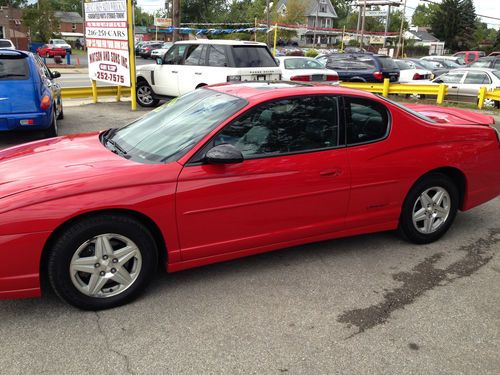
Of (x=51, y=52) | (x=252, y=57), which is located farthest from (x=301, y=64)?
(x=51, y=52)

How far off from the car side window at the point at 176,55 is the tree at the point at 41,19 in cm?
3853

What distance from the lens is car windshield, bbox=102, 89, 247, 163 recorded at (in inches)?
139

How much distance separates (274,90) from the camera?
3943 millimetres

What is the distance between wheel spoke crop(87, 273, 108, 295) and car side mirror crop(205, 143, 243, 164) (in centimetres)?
108

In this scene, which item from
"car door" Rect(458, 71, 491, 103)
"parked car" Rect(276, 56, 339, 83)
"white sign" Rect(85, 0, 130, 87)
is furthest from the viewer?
"car door" Rect(458, 71, 491, 103)

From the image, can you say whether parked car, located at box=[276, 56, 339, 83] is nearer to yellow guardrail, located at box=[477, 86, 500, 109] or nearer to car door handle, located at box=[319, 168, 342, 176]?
yellow guardrail, located at box=[477, 86, 500, 109]

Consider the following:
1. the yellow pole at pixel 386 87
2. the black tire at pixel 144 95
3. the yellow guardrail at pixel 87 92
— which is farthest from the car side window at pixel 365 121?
the yellow pole at pixel 386 87

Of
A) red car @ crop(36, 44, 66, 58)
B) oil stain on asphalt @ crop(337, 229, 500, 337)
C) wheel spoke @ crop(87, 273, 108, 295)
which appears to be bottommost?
oil stain on asphalt @ crop(337, 229, 500, 337)

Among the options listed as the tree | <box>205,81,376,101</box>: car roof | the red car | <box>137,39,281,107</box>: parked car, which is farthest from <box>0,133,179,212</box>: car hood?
the tree

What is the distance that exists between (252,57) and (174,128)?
765 cm

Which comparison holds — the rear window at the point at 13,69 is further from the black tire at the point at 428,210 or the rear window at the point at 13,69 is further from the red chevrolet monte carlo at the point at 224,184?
the black tire at the point at 428,210

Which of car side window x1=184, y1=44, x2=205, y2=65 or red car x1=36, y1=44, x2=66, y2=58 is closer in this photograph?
car side window x1=184, y1=44, x2=205, y2=65

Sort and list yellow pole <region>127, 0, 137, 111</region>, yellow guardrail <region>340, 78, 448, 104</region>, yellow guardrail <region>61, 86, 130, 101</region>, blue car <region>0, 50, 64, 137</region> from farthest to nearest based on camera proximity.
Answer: yellow guardrail <region>340, 78, 448, 104</region>, yellow guardrail <region>61, 86, 130, 101</region>, yellow pole <region>127, 0, 137, 111</region>, blue car <region>0, 50, 64, 137</region>

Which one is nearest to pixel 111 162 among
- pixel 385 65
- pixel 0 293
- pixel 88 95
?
pixel 0 293
